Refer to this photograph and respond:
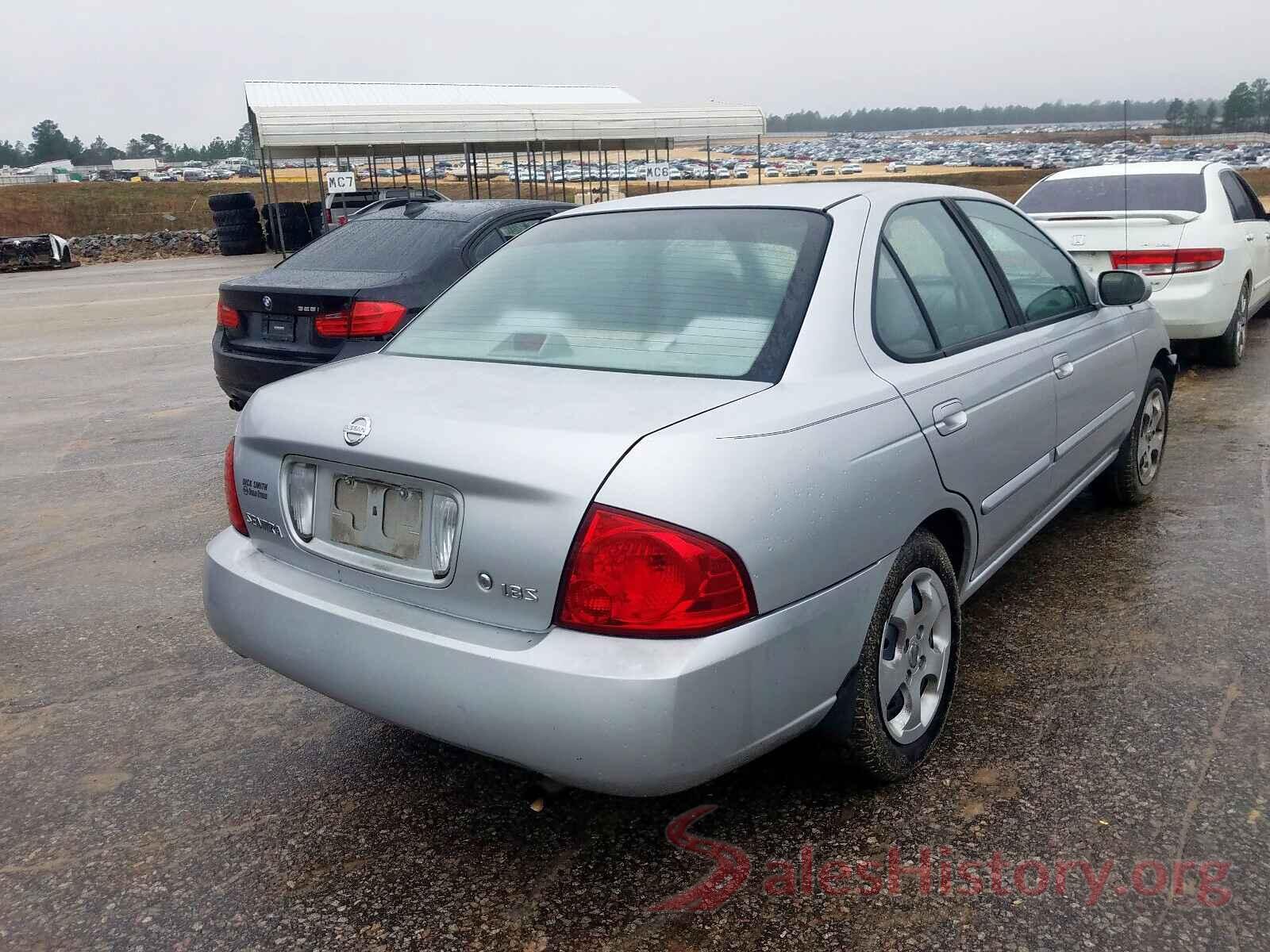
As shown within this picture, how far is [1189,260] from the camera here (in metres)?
7.61

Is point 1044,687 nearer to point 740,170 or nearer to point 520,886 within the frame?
point 520,886

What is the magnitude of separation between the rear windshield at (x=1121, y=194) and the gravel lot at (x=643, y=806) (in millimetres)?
4367

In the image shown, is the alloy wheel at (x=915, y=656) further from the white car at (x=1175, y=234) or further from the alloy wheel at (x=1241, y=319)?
the alloy wheel at (x=1241, y=319)

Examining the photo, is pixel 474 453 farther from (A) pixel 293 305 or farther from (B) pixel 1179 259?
(B) pixel 1179 259

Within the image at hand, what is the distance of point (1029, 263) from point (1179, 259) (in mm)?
4406

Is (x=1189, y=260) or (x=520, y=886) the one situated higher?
(x=1189, y=260)

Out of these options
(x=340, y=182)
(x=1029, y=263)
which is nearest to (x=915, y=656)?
(x=1029, y=263)

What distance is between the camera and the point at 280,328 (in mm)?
6203

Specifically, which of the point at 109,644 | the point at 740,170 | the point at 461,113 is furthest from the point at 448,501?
the point at 740,170

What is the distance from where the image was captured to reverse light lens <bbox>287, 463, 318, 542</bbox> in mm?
2691

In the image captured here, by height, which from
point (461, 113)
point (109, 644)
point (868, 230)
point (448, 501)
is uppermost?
point (461, 113)

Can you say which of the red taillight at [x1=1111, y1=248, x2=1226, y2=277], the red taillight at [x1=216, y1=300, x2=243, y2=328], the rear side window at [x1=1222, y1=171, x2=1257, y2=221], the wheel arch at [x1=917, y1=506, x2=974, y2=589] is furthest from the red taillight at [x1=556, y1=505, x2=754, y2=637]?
the rear side window at [x1=1222, y1=171, x2=1257, y2=221]

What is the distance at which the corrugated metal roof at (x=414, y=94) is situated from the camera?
28875mm

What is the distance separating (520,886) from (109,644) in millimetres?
2330
